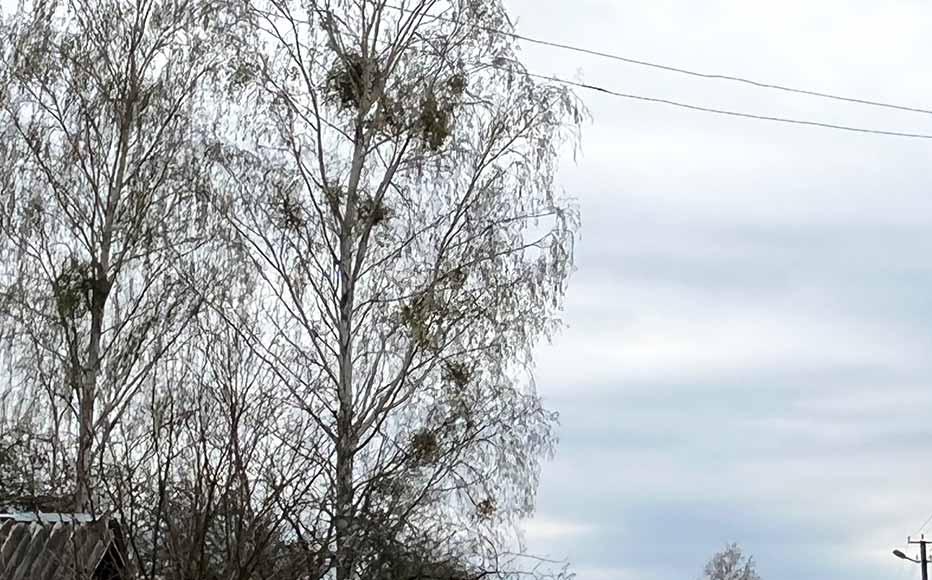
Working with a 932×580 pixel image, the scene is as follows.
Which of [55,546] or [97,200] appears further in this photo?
[97,200]

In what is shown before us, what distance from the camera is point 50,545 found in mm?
11703

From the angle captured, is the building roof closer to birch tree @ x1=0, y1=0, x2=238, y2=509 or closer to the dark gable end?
the dark gable end

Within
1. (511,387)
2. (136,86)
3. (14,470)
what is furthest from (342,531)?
(136,86)

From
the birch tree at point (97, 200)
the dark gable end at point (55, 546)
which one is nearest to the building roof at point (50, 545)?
the dark gable end at point (55, 546)

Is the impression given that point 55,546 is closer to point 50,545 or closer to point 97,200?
point 50,545

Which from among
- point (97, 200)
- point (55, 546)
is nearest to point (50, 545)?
point (55, 546)

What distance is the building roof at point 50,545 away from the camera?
1076 centimetres

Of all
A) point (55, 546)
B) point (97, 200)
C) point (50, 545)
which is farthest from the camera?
point (97, 200)

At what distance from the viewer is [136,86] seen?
2228 cm

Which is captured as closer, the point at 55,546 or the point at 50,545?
the point at 50,545

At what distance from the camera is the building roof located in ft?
35.3

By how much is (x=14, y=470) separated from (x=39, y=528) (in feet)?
28.0

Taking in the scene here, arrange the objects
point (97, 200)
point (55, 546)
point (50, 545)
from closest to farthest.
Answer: point (50, 545), point (55, 546), point (97, 200)

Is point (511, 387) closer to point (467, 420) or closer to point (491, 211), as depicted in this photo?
point (467, 420)
